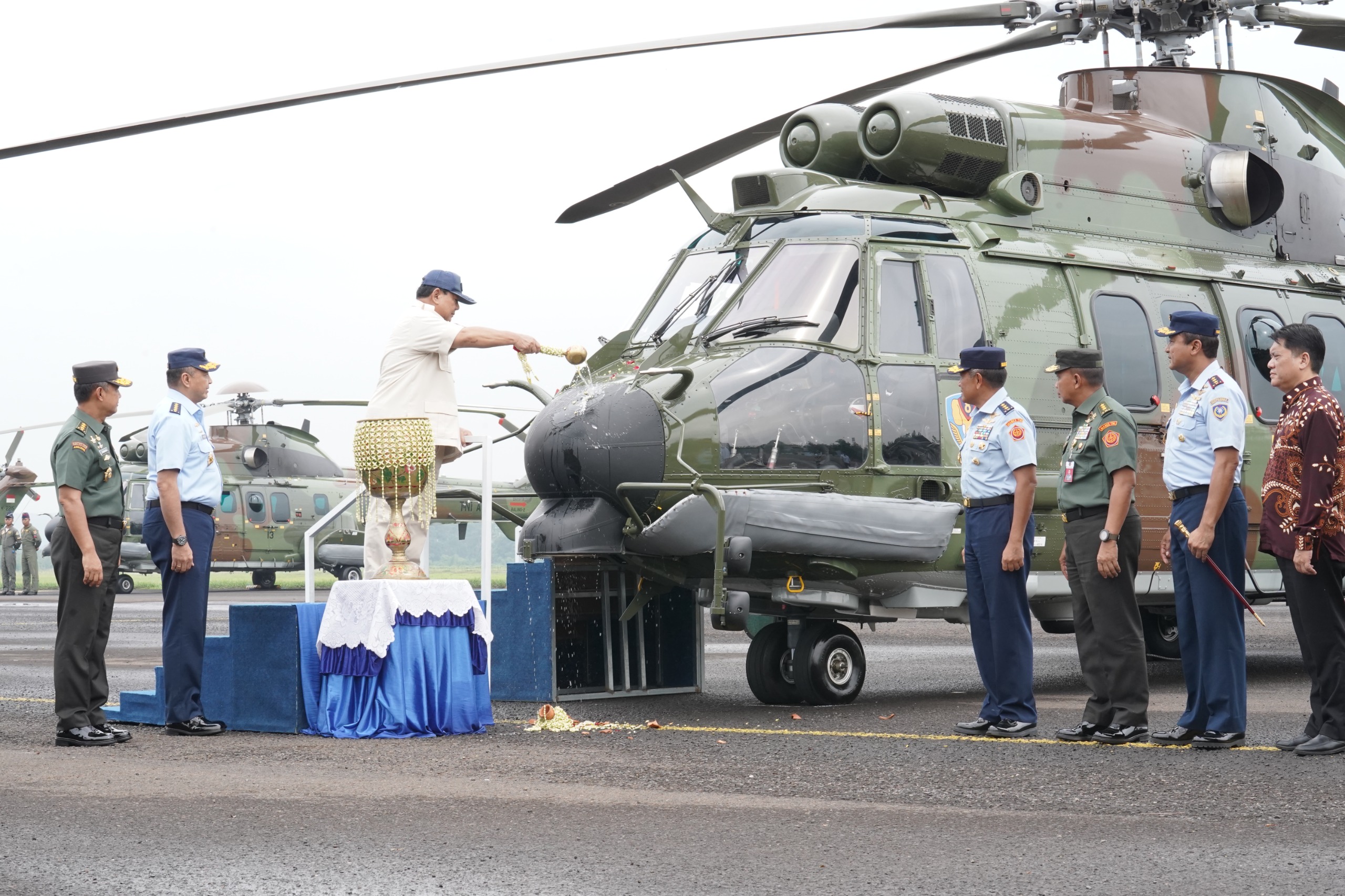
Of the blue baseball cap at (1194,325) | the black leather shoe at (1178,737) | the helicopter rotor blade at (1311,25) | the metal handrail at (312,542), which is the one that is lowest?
the black leather shoe at (1178,737)

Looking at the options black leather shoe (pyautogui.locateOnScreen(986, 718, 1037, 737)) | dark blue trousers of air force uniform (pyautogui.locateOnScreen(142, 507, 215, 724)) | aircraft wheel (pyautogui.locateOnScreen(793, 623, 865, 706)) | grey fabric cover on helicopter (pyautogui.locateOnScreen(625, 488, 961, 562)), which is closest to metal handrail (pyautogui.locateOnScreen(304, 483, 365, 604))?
dark blue trousers of air force uniform (pyautogui.locateOnScreen(142, 507, 215, 724))

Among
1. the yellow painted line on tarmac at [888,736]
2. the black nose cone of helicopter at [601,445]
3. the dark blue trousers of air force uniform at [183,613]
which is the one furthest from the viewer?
the black nose cone of helicopter at [601,445]

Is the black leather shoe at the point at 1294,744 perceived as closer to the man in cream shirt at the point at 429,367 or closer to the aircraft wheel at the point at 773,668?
the aircraft wheel at the point at 773,668

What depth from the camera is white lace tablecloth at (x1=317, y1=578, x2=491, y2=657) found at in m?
7.58

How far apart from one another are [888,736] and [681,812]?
2333 mm

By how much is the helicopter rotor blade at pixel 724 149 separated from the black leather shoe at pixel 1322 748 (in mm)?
5576

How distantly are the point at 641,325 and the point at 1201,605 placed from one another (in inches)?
158

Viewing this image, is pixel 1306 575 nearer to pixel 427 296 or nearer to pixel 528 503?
pixel 427 296

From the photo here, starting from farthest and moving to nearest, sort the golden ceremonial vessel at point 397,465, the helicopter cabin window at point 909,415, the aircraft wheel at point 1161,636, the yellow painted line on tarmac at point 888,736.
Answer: the aircraft wheel at point 1161,636
the helicopter cabin window at point 909,415
the golden ceremonial vessel at point 397,465
the yellow painted line on tarmac at point 888,736

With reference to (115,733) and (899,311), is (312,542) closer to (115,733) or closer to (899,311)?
(115,733)

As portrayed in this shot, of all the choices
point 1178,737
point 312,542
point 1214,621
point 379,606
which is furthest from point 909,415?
point 312,542

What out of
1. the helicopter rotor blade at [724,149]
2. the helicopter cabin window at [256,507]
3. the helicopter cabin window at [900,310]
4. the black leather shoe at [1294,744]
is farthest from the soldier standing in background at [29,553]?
the black leather shoe at [1294,744]

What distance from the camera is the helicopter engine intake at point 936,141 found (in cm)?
973

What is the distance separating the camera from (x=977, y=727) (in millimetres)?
7496
